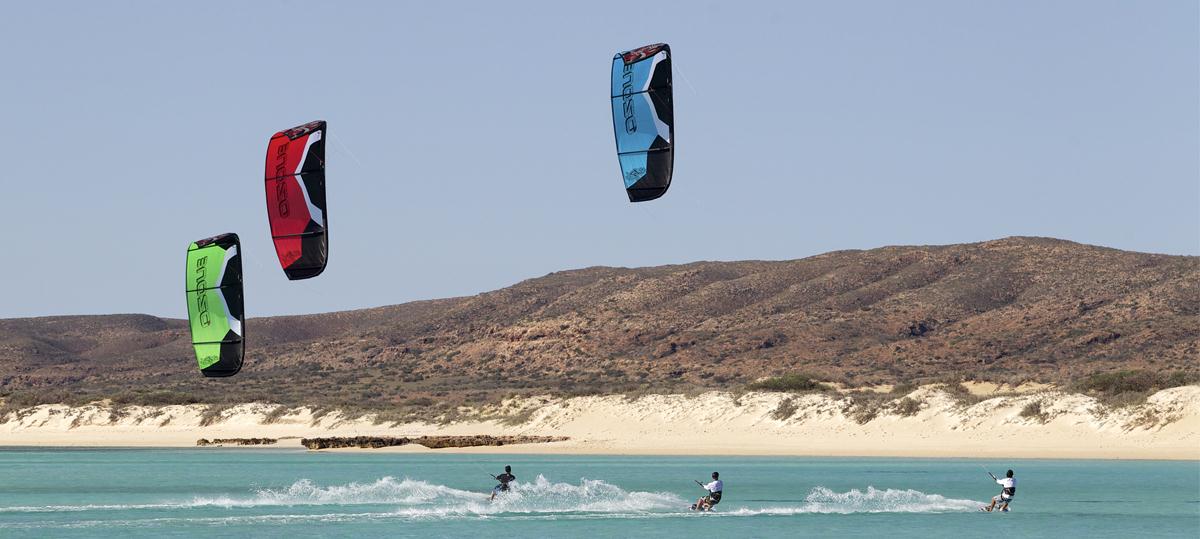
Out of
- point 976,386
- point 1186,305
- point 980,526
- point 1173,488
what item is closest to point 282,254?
point 980,526

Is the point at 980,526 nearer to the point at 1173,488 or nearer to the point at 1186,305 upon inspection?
the point at 1173,488

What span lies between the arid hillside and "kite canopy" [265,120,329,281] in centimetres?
3968

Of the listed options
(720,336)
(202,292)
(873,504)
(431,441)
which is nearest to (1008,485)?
(873,504)

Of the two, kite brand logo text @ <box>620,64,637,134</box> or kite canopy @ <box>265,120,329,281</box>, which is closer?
kite brand logo text @ <box>620,64,637,134</box>

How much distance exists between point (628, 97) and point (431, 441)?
37.0m

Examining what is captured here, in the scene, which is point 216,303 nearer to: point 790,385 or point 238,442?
point 790,385

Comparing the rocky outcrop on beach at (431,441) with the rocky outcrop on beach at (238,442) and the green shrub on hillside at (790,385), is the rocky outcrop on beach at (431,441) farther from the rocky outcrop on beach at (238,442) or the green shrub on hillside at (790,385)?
the green shrub on hillside at (790,385)

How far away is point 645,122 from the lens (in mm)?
32656

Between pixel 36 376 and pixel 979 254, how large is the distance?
7328 centimetres

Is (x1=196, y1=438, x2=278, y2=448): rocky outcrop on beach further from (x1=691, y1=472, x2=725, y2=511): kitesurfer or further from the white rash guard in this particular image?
the white rash guard

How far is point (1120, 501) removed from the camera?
135 ft

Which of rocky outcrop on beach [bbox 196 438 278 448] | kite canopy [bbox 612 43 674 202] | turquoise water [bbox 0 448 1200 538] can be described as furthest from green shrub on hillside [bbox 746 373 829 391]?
kite canopy [bbox 612 43 674 202]

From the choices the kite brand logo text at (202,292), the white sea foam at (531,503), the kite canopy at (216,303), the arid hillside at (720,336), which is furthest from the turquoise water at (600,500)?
the arid hillside at (720,336)

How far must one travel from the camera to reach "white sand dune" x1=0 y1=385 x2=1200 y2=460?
57000 mm
